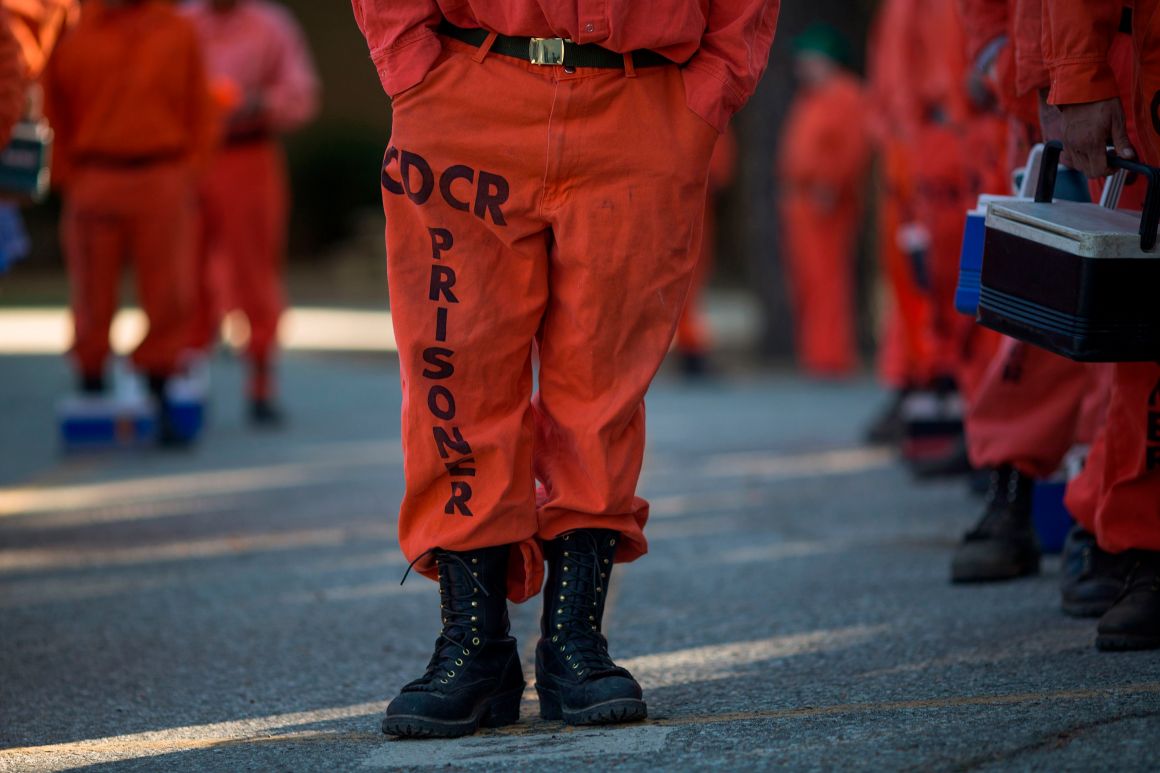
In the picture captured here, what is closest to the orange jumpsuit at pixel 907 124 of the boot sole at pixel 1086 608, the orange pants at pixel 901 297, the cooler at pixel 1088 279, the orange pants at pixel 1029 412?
the orange pants at pixel 901 297

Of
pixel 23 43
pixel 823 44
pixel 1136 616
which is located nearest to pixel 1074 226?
pixel 1136 616

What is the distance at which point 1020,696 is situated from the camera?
3113 mm

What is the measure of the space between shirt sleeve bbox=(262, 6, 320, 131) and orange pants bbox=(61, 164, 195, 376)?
133 centimetres

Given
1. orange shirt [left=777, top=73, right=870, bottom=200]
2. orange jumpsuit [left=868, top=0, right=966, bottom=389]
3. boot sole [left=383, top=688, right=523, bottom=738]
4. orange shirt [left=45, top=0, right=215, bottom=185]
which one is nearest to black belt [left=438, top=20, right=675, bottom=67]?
boot sole [left=383, top=688, right=523, bottom=738]

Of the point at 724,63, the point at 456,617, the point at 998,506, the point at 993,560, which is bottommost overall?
the point at 993,560

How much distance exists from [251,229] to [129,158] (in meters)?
1.45

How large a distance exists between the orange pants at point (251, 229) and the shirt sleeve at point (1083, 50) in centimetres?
607

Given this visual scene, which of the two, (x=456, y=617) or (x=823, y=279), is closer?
(x=456, y=617)

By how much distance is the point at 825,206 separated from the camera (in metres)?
11.8

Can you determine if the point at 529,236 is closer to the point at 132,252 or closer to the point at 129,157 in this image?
the point at 129,157

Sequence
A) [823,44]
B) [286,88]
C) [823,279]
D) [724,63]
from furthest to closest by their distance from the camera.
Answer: [823,279]
[823,44]
[286,88]
[724,63]

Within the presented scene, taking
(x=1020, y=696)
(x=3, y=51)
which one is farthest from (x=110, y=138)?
(x=1020, y=696)

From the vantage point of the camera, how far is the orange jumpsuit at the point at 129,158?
731 cm

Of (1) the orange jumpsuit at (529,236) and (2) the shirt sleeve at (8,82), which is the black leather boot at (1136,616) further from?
(2) the shirt sleeve at (8,82)
